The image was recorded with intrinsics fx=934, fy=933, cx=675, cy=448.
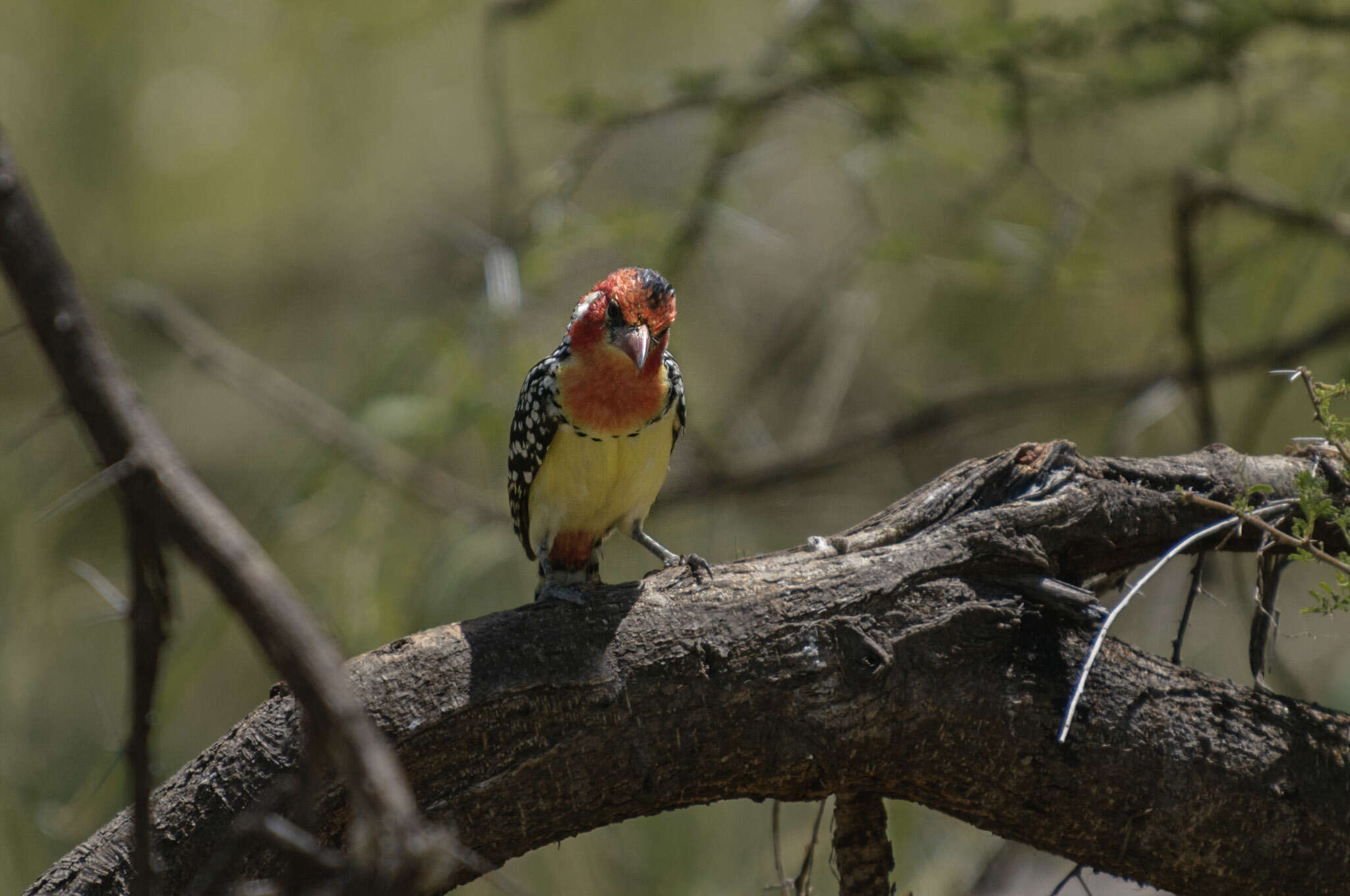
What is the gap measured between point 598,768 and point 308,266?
5.65m

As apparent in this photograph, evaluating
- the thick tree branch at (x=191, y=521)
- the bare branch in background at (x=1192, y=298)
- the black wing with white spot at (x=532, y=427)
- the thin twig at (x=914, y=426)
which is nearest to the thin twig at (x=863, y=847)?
the black wing with white spot at (x=532, y=427)

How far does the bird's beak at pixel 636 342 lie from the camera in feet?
8.58

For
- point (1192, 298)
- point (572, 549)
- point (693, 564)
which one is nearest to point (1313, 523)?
point (693, 564)

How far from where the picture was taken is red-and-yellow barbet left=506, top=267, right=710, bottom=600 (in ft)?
8.94

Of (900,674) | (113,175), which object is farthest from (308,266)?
(900,674)

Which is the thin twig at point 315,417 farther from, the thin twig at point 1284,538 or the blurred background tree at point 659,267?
the thin twig at point 1284,538

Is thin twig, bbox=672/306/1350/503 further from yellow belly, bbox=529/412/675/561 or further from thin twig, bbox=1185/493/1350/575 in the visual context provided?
thin twig, bbox=1185/493/1350/575

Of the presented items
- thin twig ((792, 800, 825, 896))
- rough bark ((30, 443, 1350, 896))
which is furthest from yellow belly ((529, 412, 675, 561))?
thin twig ((792, 800, 825, 896))

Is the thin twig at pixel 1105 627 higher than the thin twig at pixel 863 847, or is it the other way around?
the thin twig at pixel 1105 627

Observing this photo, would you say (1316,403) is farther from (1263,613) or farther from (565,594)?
(565,594)

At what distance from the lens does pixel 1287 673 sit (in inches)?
127

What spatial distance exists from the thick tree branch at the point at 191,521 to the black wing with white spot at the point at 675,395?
6.40 ft

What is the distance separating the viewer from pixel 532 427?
9.78 feet

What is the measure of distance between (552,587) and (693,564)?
0.45m
